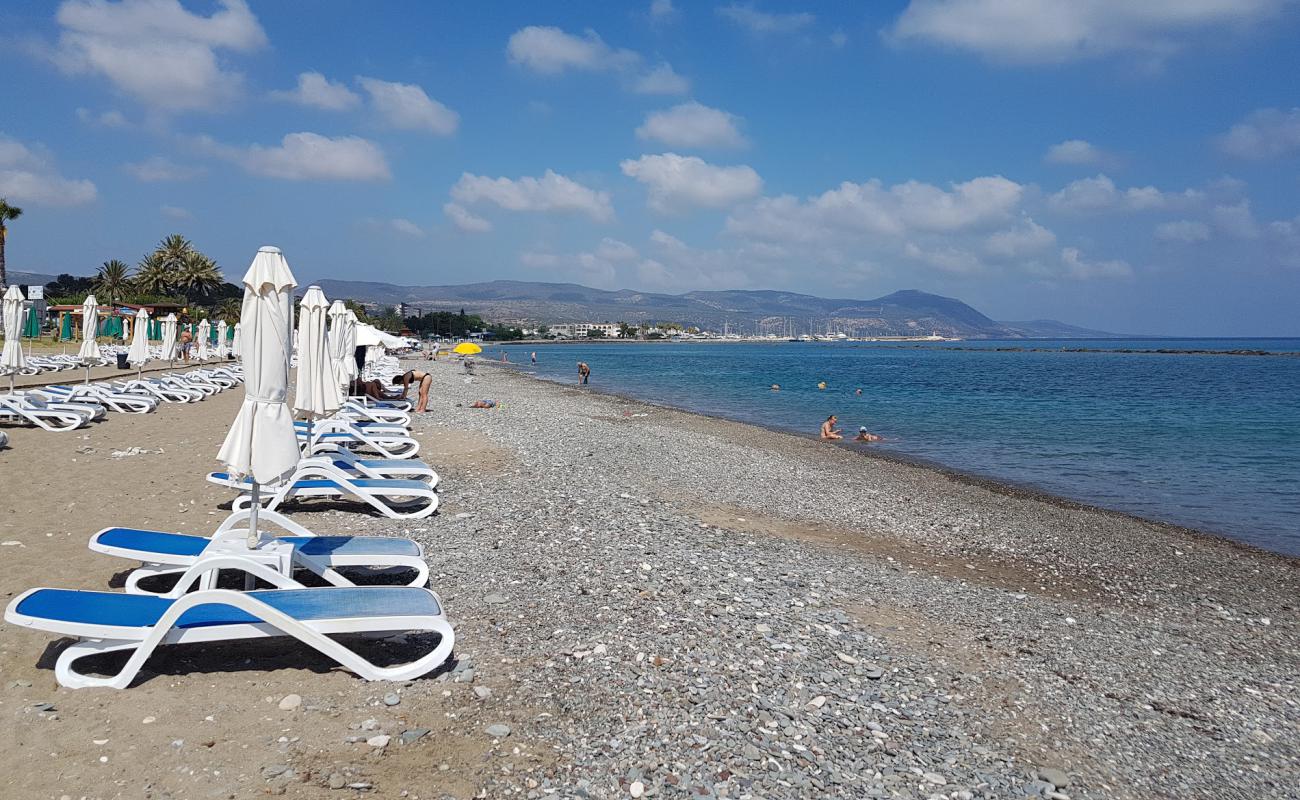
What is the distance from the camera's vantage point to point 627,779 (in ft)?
12.0

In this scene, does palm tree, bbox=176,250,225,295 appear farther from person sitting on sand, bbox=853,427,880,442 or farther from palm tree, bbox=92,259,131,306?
person sitting on sand, bbox=853,427,880,442

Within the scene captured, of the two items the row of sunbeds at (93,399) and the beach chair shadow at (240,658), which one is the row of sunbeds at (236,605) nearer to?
the beach chair shadow at (240,658)

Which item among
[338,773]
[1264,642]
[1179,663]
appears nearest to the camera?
[338,773]

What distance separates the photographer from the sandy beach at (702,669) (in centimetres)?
371

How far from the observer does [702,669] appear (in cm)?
479

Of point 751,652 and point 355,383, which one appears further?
point 355,383

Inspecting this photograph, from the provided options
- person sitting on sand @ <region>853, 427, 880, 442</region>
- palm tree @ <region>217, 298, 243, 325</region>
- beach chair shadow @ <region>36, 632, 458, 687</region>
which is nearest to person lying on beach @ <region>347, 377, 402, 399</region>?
person sitting on sand @ <region>853, 427, 880, 442</region>

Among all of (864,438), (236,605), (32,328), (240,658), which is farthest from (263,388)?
(32,328)

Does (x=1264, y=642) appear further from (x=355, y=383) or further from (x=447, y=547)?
(x=355, y=383)

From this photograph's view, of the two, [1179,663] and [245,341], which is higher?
[245,341]

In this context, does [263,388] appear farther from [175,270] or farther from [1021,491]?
[175,270]

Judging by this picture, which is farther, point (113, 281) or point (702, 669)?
point (113, 281)

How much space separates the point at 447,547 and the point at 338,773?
3.82m

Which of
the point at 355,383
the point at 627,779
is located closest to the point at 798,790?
the point at 627,779
